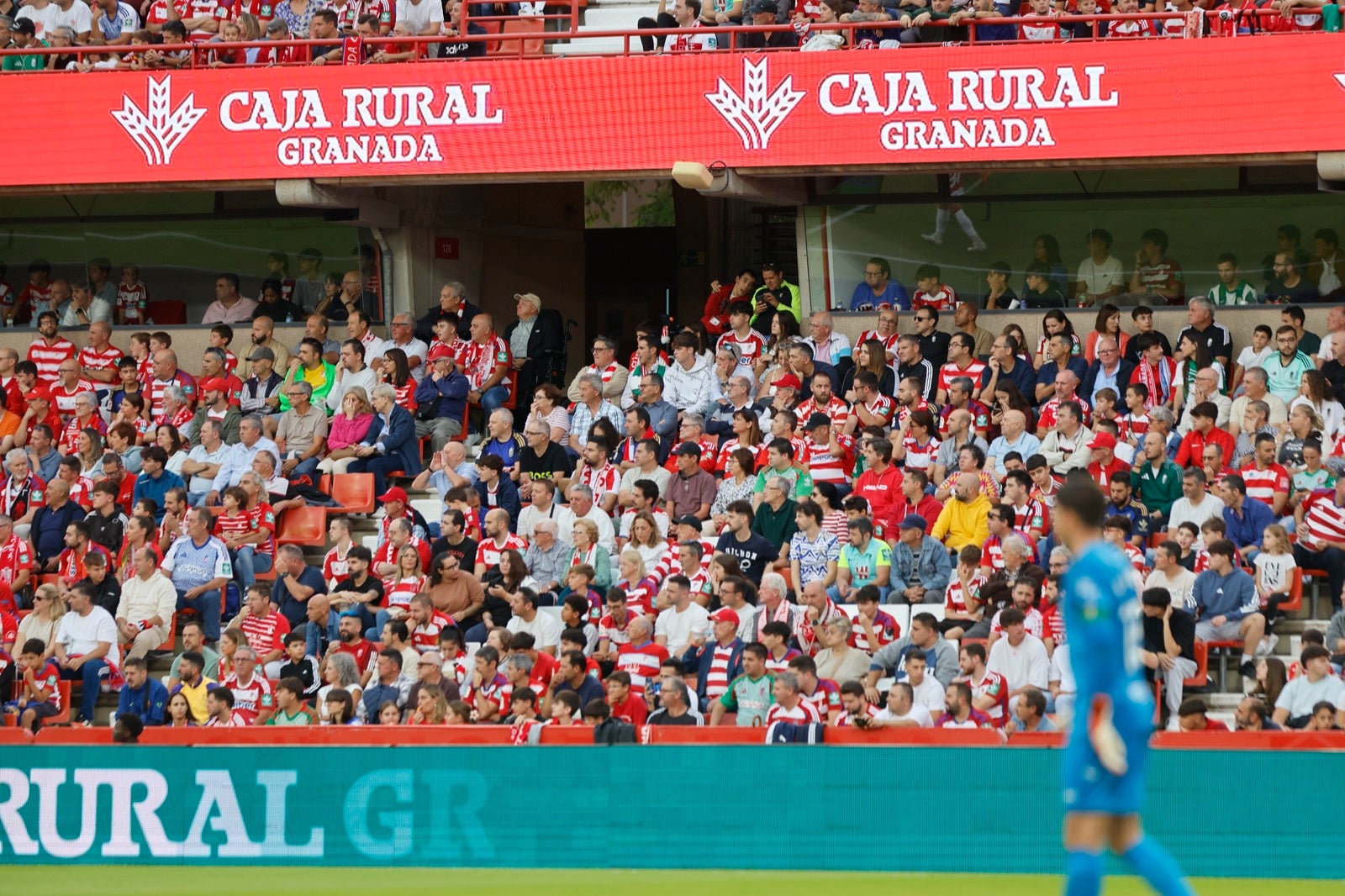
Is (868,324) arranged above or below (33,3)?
below

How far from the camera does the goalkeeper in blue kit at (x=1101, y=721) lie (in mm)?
6781

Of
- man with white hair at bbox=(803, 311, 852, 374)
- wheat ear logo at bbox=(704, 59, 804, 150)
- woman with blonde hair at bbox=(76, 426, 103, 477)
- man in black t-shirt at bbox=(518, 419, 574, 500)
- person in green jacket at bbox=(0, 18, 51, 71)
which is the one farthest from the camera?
person in green jacket at bbox=(0, 18, 51, 71)

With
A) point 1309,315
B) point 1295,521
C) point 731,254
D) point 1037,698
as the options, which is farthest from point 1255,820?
point 731,254

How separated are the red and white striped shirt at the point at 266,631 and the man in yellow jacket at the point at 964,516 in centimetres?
520

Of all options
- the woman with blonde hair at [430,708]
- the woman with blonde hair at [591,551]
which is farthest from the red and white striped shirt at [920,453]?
the woman with blonde hair at [430,708]

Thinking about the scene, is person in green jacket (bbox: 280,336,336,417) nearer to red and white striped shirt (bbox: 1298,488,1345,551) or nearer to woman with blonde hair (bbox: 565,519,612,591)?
woman with blonde hair (bbox: 565,519,612,591)

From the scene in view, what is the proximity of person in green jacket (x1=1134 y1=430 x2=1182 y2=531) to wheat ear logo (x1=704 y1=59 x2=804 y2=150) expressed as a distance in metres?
5.38

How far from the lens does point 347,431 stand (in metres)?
18.2

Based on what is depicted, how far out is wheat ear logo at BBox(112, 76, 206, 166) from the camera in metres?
20.0

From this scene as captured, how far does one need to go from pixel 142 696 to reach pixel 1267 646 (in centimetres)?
837

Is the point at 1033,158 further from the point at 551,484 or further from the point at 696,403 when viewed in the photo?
the point at 551,484

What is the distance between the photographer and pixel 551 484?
16578mm

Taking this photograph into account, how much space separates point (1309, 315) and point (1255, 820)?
28.2 feet

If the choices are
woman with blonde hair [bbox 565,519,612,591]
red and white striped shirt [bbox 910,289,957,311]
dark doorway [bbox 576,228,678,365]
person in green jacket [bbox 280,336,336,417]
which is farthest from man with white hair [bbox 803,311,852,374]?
dark doorway [bbox 576,228,678,365]
